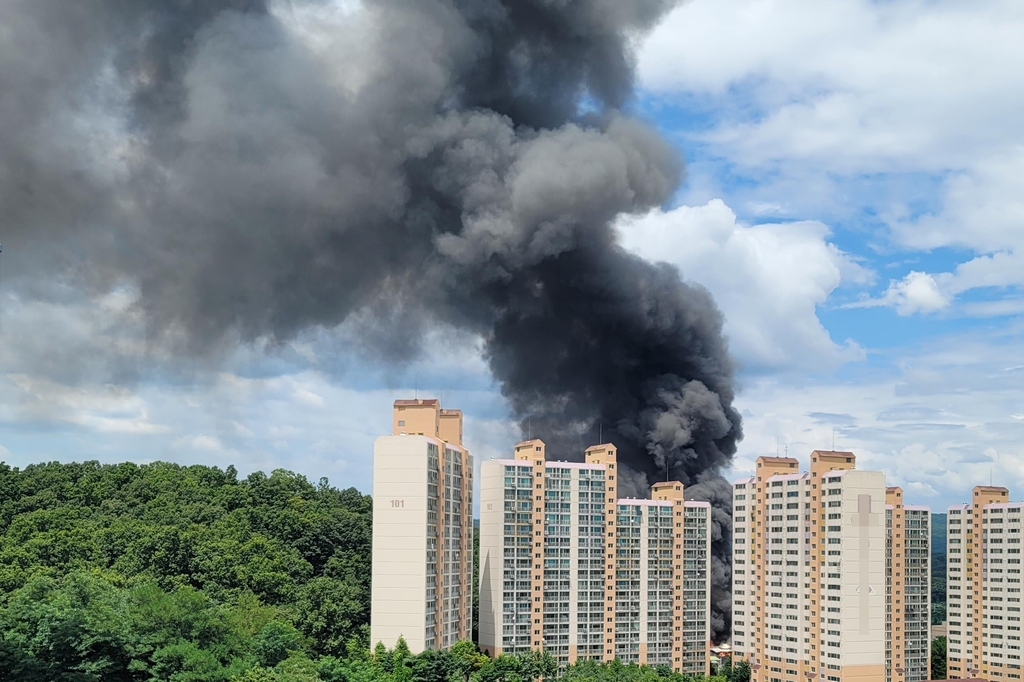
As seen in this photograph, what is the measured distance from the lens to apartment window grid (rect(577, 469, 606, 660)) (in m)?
47.7

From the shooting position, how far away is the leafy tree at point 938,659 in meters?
55.1

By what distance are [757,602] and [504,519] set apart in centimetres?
1133

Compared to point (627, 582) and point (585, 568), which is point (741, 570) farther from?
point (585, 568)

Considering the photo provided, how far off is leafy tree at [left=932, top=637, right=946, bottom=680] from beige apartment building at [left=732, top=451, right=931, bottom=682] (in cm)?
458

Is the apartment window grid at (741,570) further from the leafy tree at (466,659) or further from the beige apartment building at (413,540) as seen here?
the beige apartment building at (413,540)

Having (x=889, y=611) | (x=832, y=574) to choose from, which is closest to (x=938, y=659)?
(x=889, y=611)

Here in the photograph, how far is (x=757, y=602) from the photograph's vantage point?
161 feet

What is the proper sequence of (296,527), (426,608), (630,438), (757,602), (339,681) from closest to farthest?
(339,681), (426,608), (757,602), (296,527), (630,438)

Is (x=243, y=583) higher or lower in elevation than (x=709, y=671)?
higher

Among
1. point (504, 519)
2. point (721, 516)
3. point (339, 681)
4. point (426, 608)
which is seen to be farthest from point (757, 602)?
point (339, 681)

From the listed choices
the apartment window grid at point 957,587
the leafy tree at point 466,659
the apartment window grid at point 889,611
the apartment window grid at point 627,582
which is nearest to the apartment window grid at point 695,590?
the apartment window grid at point 627,582

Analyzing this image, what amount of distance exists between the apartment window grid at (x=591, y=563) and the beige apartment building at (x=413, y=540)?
6481mm

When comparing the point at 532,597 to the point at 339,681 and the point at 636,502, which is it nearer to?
the point at 636,502

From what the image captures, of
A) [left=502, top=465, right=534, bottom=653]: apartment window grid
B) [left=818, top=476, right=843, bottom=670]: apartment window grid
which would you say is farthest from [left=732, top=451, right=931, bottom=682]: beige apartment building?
[left=502, top=465, right=534, bottom=653]: apartment window grid
